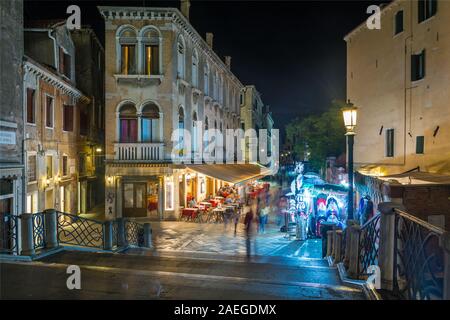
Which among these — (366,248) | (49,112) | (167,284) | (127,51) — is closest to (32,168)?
(49,112)

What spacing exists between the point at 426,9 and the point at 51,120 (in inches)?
707

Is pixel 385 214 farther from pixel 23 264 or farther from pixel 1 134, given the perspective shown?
pixel 1 134

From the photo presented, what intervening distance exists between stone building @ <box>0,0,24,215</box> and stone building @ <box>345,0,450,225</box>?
12.6 meters

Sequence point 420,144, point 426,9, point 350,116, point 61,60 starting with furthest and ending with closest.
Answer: point 61,60
point 420,144
point 426,9
point 350,116

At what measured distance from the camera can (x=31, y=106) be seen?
51.2 feet

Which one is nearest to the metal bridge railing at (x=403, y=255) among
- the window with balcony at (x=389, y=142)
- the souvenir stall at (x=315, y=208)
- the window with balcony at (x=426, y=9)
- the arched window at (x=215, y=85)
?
the souvenir stall at (x=315, y=208)

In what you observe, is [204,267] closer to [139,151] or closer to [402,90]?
[139,151]

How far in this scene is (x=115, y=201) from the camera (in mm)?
20016

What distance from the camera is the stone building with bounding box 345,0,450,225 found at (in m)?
12.6

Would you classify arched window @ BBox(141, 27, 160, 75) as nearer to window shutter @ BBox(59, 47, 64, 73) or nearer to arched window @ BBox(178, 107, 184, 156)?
arched window @ BBox(178, 107, 184, 156)

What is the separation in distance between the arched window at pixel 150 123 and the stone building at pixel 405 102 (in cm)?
1083

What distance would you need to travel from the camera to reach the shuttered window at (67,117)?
19.6 metres

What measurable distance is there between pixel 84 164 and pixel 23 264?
637 inches
